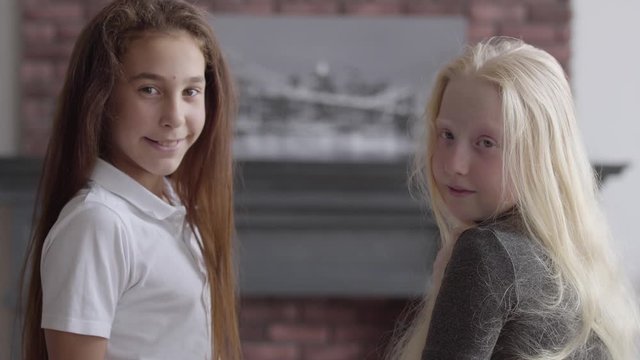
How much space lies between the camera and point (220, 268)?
4.67ft

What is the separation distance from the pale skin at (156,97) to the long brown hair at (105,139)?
0.02 m

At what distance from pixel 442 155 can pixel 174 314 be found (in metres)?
0.41

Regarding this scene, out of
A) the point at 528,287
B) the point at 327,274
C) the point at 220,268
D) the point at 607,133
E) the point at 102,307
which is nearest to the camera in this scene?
the point at 528,287

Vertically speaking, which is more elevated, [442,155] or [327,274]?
[442,155]

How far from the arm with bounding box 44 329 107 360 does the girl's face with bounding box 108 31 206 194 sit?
9.5 inches

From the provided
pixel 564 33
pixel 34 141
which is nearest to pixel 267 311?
pixel 34 141

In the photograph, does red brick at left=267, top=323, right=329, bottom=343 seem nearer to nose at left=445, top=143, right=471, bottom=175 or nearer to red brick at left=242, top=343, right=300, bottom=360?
red brick at left=242, top=343, right=300, bottom=360

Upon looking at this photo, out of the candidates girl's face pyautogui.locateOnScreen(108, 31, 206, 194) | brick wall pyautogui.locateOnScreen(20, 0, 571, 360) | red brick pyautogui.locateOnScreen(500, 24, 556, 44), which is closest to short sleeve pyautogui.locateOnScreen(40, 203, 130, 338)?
girl's face pyautogui.locateOnScreen(108, 31, 206, 194)

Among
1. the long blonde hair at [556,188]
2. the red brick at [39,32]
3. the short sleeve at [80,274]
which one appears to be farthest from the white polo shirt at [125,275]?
the red brick at [39,32]

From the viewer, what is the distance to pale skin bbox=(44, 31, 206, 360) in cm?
128

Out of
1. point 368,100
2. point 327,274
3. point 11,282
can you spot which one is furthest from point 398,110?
point 11,282

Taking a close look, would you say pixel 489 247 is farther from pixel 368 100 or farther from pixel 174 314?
pixel 368 100

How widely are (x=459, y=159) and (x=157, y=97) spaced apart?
411 mm

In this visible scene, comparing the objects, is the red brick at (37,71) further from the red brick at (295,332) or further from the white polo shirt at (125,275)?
the white polo shirt at (125,275)
